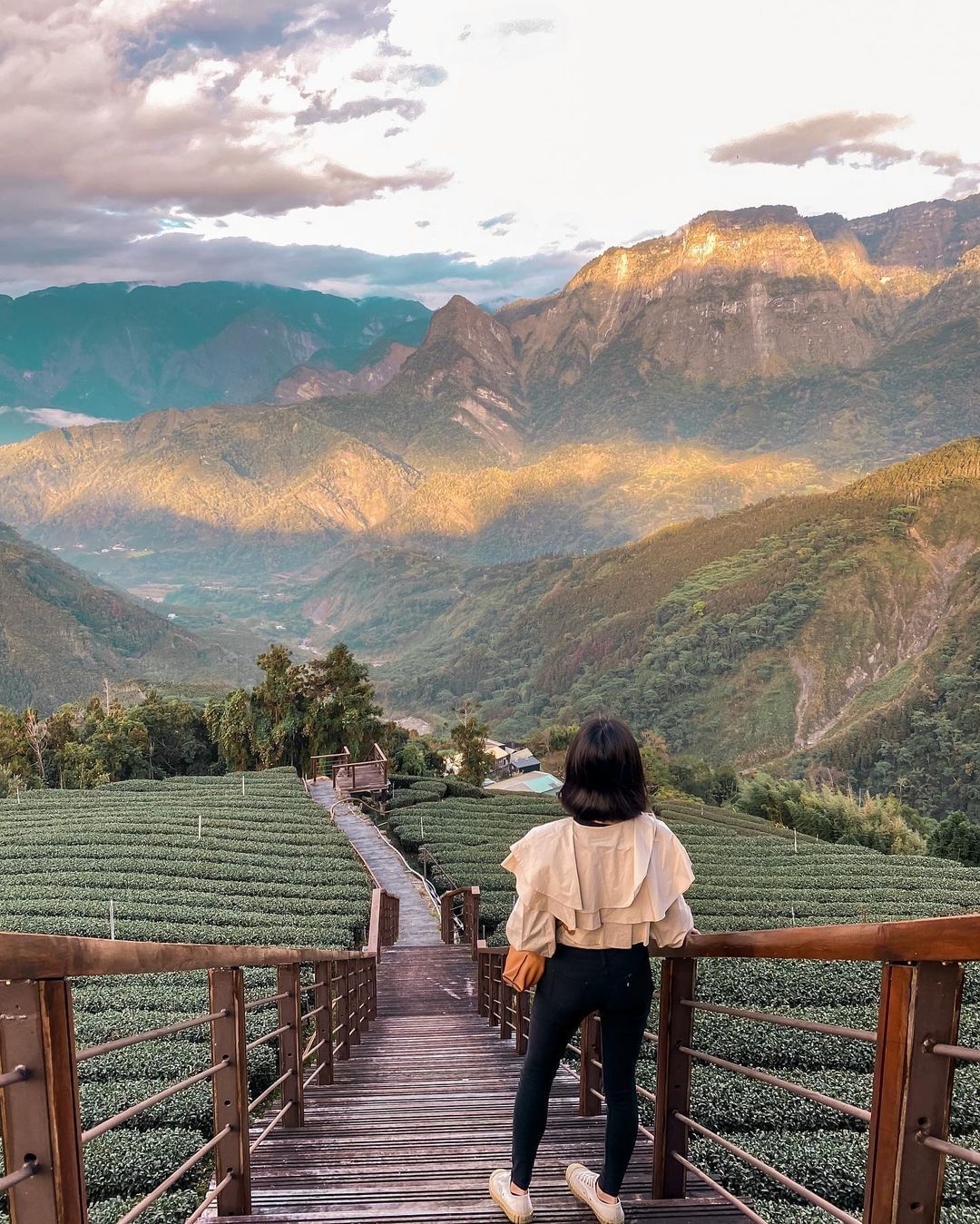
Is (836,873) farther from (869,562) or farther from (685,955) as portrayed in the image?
(869,562)

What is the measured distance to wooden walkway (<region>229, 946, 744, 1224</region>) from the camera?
264cm

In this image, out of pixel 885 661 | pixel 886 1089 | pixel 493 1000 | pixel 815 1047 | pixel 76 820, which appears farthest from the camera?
pixel 885 661

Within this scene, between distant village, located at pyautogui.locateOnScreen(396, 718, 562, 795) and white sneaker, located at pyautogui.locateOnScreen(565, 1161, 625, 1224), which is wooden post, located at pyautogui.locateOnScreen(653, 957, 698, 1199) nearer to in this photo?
white sneaker, located at pyautogui.locateOnScreen(565, 1161, 625, 1224)

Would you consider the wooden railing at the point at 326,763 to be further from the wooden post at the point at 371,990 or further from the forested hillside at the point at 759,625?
the forested hillside at the point at 759,625

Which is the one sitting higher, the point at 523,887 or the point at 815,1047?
the point at 523,887

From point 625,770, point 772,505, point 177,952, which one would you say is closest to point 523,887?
point 625,770

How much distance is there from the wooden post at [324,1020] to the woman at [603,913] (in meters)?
1.95

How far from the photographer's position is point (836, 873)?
17.2 metres

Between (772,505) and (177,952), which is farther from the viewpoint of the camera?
(772,505)

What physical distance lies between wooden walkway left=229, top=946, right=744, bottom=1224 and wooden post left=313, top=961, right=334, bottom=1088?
11 centimetres

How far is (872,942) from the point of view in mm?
1765

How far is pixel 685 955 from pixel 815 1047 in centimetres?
545

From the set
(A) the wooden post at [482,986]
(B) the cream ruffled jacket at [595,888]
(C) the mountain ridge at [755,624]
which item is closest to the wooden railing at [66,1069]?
(B) the cream ruffled jacket at [595,888]

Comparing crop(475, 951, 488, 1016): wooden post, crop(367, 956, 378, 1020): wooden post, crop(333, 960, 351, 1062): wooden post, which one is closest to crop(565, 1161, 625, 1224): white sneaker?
crop(333, 960, 351, 1062): wooden post
